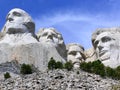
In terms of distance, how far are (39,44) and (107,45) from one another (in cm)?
353

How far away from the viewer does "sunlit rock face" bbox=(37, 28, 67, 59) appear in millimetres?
38062

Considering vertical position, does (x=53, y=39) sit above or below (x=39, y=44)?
above

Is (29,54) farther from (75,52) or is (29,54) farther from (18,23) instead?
(75,52)

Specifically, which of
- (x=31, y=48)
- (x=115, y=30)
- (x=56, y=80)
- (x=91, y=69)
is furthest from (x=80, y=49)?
(x=56, y=80)

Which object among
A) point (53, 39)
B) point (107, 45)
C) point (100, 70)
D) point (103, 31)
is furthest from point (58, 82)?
point (103, 31)

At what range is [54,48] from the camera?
1478 inches

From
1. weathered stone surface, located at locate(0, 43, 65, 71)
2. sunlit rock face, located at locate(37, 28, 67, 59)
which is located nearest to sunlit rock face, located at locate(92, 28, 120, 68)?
sunlit rock face, located at locate(37, 28, 67, 59)

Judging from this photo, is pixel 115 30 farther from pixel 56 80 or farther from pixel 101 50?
pixel 56 80

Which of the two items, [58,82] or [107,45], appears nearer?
[58,82]

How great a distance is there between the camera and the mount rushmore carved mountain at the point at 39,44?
36.5m

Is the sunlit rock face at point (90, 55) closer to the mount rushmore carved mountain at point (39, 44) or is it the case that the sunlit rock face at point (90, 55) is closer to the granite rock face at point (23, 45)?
the mount rushmore carved mountain at point (39, 44)

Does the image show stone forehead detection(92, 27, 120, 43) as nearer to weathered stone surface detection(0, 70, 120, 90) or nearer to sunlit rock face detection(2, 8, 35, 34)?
sunlit rock face detection(2, 8, 35, 34)

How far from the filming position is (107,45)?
3822 centimetres

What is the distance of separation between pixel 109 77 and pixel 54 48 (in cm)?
693
